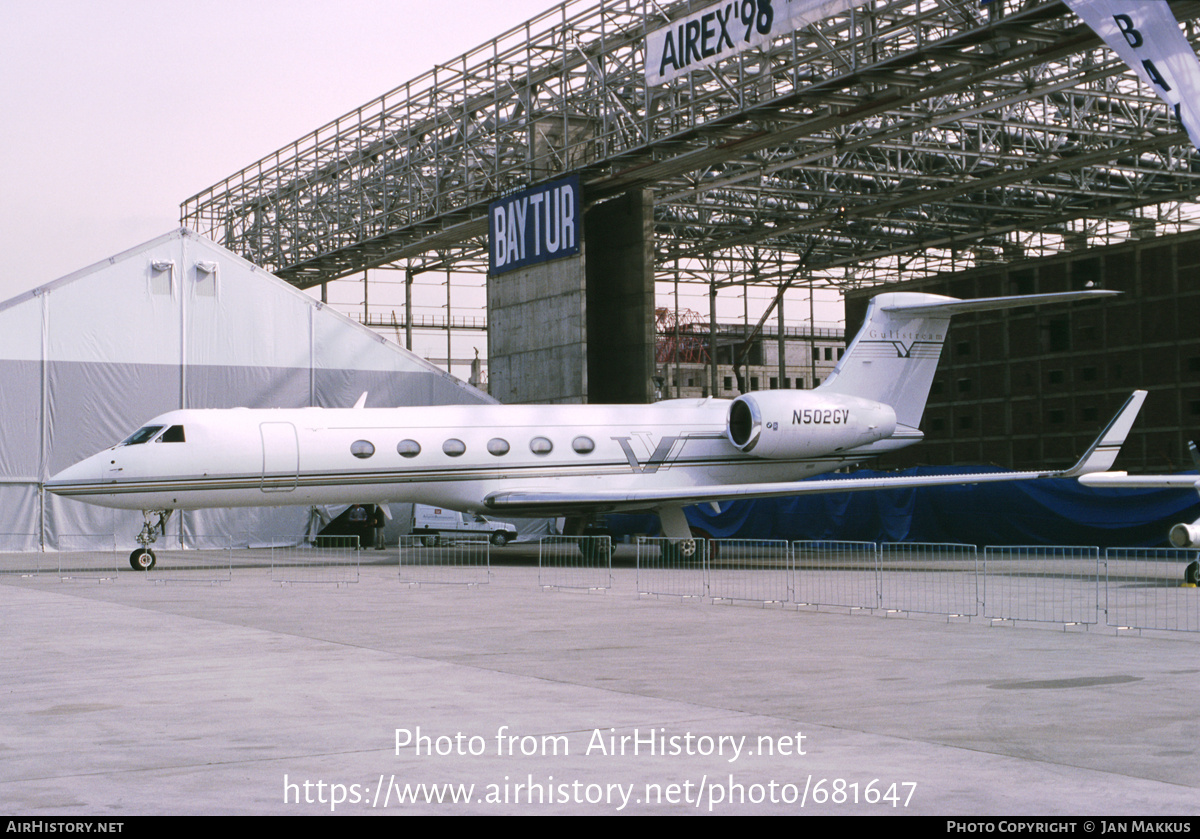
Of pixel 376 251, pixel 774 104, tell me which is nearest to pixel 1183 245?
pixel 774 104

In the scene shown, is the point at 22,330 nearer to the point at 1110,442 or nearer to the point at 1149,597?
the point at 1110,442

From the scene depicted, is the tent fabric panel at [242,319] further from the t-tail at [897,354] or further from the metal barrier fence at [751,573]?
the t-tail at [897,354]

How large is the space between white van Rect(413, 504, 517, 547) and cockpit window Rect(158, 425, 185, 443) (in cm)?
1172

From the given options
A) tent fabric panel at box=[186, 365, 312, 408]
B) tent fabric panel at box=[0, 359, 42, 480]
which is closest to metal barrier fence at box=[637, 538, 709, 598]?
tent fabric panel at box=[186, 365, 312, 408]

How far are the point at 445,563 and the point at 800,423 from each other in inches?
295

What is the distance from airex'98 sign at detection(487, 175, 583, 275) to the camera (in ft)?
105

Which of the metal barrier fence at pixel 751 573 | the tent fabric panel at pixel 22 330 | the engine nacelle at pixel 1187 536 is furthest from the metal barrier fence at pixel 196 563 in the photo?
the engine nacelle at pixel 1187 536

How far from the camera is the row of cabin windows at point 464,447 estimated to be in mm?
22812

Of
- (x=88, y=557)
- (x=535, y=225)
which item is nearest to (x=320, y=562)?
(x=88, y=557)

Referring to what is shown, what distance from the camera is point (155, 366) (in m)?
30.8

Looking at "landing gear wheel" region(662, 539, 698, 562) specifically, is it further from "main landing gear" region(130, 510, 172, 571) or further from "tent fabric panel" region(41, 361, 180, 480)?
"tent fabric panel" region(41, 361, 180, 480)

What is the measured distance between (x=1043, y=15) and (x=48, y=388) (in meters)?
22.6

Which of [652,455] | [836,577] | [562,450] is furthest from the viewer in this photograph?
[652,455]
